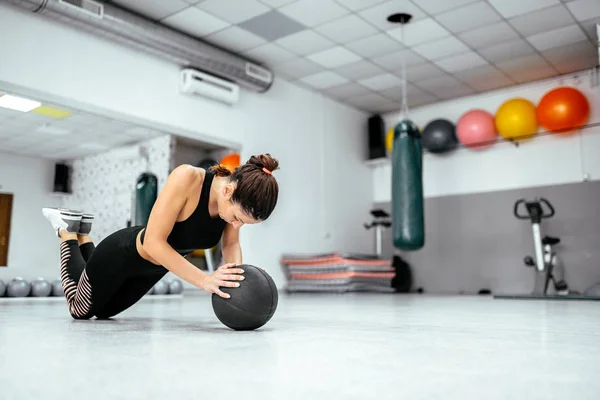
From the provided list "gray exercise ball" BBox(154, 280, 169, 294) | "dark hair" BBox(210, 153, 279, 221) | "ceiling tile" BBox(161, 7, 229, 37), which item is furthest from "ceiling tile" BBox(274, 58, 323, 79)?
"dark hair" BBox(210, 153, 279, 221)

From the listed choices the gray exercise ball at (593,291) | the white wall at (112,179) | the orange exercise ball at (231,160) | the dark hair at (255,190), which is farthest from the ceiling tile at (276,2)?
the gray exercise ball at (593,291)

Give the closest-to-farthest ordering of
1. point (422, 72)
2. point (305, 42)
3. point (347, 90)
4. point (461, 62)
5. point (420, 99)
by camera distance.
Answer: point (305, 42), point (461, 62), point (422, 72), point (347, 90), point (420, 99)

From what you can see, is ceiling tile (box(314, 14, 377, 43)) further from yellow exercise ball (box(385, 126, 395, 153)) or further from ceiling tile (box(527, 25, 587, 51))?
yellow exercise ball (box(385, 126, 395, 153))

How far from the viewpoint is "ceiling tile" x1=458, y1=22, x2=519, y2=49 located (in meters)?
6.11

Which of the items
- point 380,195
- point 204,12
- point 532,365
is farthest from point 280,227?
point 532,365

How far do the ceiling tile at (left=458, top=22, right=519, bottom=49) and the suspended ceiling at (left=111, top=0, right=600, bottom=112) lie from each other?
0.5 inches

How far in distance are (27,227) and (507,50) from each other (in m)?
5.86

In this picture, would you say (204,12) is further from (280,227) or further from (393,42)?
(280,227)

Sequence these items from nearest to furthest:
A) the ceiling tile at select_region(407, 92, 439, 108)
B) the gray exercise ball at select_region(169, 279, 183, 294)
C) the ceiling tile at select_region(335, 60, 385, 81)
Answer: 1. the gray exercise ball at select_region(169, 279, 183, 294)
2. the ceiling tile at select_region(335, 60, 385, 81)
3. the ceiling tile at select_region(407, 92, 439, 108)

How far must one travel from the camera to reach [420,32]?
6238 mm

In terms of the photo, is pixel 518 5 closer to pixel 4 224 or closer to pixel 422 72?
pixel 422 72

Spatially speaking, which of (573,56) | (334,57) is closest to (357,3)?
(334,57)

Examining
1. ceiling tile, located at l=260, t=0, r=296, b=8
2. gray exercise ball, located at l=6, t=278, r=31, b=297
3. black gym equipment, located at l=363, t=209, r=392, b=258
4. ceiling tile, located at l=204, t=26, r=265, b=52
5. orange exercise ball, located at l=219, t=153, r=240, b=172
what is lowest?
gray exercise ball, located at l=6, t=278, r=31, b=297

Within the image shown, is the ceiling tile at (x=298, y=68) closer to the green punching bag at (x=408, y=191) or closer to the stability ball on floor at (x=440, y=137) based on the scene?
the green punching bag at (x=408, y=191)
